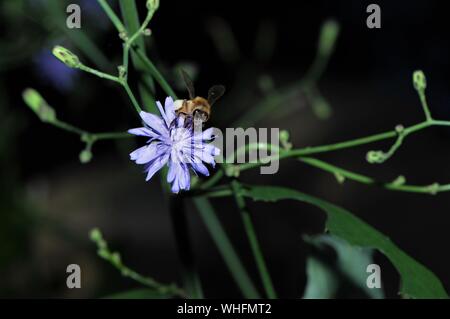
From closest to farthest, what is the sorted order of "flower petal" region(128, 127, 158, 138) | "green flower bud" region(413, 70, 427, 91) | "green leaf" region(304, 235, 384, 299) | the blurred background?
"flower petal" region(128, 127, 158, 138) → "green flower bud" region(413, 70, 427, 91) → "green leaf" region(304, 235, 384, 299) → the blurred background

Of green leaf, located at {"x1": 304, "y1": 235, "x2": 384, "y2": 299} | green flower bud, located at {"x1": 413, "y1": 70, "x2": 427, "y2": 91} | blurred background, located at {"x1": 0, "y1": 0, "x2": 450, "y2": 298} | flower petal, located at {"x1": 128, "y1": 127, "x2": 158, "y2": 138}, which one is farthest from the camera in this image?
blurred background, located at {"x1": 0, "y1": 0, "x2": 450, "y2": 298}

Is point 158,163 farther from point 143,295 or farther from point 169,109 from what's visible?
point 143,295

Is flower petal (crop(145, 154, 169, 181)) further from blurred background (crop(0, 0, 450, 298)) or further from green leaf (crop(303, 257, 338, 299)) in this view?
blurred background (crop(0, 0, 450, 298))

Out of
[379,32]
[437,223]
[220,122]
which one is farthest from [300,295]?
[379,32]

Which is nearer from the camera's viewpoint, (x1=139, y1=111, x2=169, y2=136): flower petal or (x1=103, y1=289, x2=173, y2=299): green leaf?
(x1=139, y1=111, x2=169, y2=136): flower petal

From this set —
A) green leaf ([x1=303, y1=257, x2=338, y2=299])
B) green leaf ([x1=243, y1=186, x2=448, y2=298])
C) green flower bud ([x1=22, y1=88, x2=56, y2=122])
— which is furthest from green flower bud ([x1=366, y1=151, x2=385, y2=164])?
green flower bud ([x1=22, y1=88, x2=56, y2=122])

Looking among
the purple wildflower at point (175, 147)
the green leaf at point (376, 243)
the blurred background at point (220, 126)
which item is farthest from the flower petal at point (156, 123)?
the blurred background at point (220, 126)
